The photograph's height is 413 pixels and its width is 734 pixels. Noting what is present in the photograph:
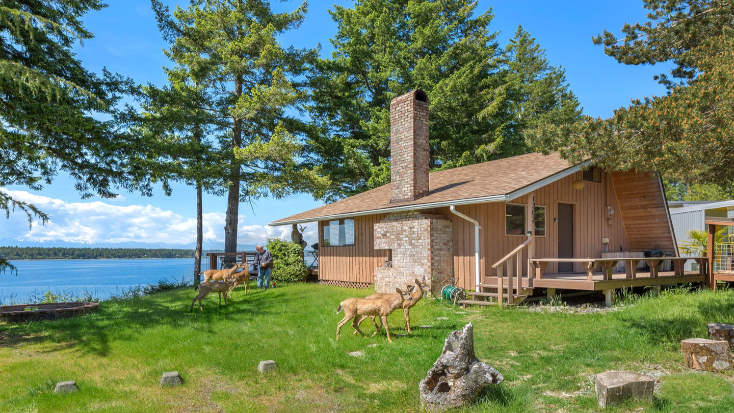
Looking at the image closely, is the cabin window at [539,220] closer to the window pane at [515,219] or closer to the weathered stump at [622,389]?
the window pane at [515,219]

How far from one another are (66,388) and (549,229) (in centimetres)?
1186

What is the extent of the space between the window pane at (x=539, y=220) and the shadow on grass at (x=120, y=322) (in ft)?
22.6

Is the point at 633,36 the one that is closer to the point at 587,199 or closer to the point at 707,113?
the point at 587,199

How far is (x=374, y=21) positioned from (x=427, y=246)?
18925mm

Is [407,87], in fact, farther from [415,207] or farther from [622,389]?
[622,389]

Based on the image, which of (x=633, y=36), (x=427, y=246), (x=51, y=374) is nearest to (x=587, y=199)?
(x=633, y=36)

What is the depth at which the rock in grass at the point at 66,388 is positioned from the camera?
591 cm

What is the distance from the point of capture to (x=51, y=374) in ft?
22.3

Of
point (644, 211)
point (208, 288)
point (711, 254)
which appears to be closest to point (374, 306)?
point (208, 288)

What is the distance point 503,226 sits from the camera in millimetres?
13094

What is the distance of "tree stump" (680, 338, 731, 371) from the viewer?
6.40 meters

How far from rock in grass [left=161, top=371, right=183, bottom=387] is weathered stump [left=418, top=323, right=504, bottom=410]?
303 cm

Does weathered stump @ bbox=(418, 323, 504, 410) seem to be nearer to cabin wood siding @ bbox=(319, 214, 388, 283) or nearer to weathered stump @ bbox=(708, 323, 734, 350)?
weathered stump @ bbox=(708, 323, 734, 350)

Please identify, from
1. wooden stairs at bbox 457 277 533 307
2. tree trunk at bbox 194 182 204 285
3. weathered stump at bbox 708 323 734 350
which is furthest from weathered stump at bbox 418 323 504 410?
tree trunk at bbox 194 182 204 285
